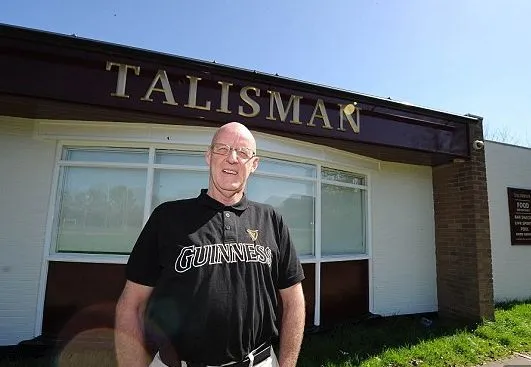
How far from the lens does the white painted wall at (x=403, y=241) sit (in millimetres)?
5914

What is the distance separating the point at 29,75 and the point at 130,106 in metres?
1.06

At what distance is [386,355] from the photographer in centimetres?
405

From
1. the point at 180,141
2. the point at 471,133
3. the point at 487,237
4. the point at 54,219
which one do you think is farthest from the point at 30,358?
the point at 471,133

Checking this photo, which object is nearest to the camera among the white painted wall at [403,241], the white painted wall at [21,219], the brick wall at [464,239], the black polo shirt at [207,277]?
the black polo shirt at [207,277]

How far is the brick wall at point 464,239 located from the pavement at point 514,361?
3.40ft

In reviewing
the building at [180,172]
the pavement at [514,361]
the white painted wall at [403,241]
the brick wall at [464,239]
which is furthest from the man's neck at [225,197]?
the brick wall at [464,239]

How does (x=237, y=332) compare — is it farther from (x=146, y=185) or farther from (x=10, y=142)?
(x=10, y=142)

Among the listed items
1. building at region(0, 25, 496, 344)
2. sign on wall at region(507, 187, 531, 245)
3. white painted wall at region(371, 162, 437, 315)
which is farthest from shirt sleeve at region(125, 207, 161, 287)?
sign on wall at region(507, 187, 531, 245)

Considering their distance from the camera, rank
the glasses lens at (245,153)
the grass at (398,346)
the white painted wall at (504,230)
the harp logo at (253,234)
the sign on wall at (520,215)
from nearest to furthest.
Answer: the harp logo at (253,234) → the glasses lens at (245,153) → the grass at (398,346) → the white painted wall at (504,230) → the sign on wall at (520,215)

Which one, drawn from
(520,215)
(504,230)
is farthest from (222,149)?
(520,215)

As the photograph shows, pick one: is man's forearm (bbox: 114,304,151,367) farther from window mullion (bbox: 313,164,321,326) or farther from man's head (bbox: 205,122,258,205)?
window mullion (bbox: 313,164,321,326)

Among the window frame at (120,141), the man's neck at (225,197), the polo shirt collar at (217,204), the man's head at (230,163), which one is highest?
the window frame at (120,141)

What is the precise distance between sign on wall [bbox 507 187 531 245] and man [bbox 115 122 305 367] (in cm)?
738

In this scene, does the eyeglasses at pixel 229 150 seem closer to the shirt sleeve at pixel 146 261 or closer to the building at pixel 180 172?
the shirt sleeve at pixel 146 261
